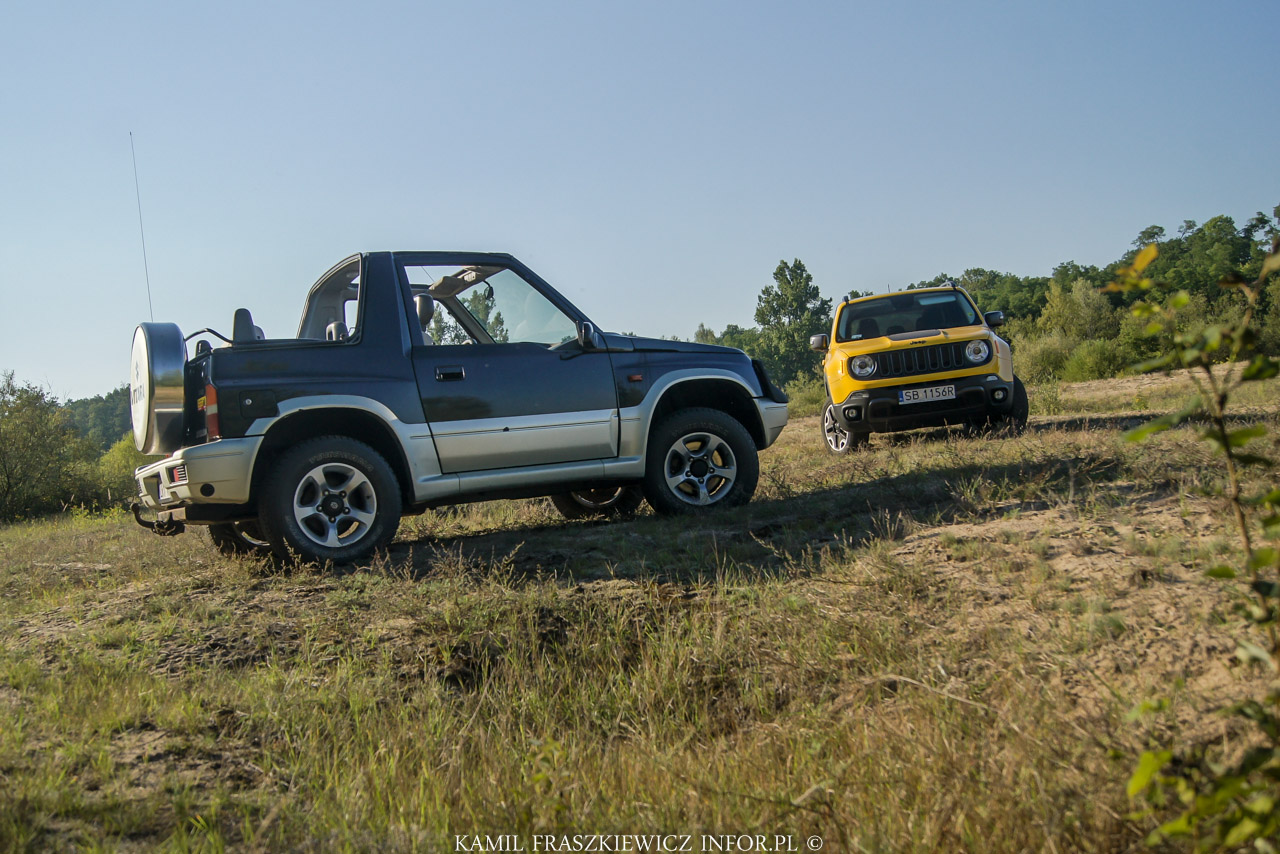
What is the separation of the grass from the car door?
0.68 m

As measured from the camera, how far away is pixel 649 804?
248 centimetres

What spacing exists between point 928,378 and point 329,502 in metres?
6.52

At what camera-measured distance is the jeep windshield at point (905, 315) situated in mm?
10398

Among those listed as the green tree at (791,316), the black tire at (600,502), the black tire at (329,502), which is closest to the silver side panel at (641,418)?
the black tire at (600,502)

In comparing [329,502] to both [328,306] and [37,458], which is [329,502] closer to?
[328,306]

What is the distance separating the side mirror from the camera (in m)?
6.31

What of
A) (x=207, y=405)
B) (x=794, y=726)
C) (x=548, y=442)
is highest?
(x=207, y=405)

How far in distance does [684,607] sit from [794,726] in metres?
1.38

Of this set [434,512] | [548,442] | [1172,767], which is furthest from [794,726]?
[434,512]

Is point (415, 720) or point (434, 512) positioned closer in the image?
point (415, 720)

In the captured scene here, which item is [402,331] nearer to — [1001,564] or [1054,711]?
[1001,564]

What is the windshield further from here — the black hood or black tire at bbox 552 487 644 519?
black tire at bbox 552 487 644 519

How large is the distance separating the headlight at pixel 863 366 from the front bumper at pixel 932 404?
0.78 feet

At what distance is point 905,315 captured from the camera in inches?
420
